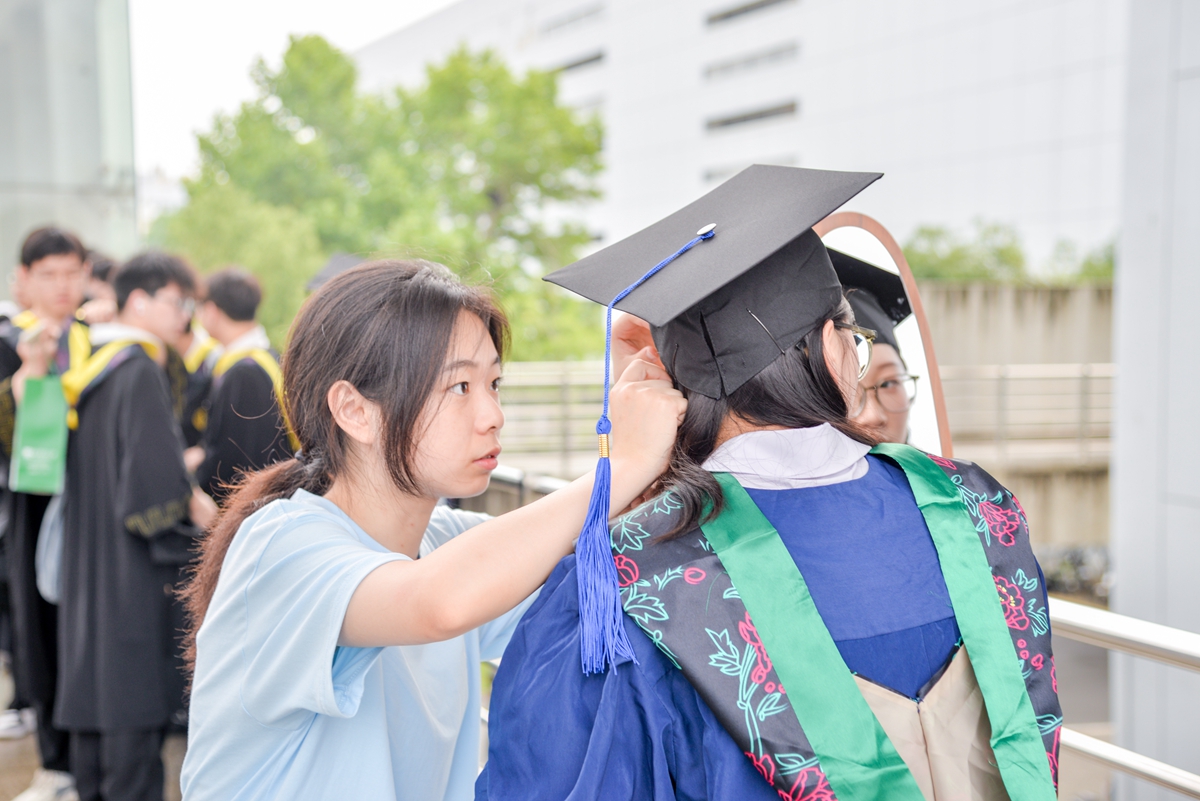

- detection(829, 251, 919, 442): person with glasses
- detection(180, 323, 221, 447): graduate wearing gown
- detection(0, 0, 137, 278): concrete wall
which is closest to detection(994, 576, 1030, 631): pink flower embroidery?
detection(829, 251, 919, 442): person with glasses

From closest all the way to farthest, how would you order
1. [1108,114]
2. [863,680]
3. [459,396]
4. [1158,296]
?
1. [863,680]
2. [459,396]
3. [1158,296]
4. [1108,114]

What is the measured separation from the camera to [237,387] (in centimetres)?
350

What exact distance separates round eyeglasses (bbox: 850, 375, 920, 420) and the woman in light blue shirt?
1.90 feet

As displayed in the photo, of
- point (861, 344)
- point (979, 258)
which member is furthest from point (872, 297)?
point (979, 258)

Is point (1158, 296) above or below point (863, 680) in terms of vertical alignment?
above

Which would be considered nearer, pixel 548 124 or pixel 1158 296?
pixel 1158 296

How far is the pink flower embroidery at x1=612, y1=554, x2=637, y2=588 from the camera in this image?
0.93 metres

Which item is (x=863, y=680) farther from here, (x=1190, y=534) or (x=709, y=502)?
(x=1190, y=534)

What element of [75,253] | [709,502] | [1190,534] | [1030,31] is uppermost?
[1030,31]

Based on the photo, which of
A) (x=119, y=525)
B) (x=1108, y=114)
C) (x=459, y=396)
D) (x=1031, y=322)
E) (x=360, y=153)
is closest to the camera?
(x=459, y=396)

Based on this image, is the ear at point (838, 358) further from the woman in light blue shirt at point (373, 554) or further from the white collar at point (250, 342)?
the white collar at point (250, 342)

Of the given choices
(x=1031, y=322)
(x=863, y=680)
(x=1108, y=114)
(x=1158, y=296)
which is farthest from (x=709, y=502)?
(x=1108, y=114)

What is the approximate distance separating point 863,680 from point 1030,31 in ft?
76.8

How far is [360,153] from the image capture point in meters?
17.4
